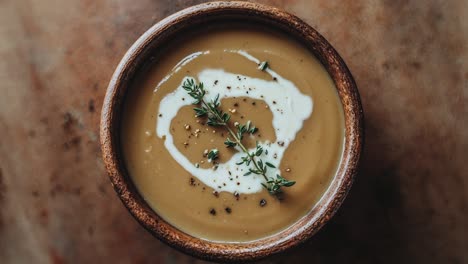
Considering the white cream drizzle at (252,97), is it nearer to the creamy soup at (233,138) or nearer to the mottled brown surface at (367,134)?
the creamy soup at (233,138)

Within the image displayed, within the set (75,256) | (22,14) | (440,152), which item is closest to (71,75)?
(22,14)

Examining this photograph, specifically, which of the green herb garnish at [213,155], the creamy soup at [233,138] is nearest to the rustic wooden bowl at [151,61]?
the creamy soup at [233,138]

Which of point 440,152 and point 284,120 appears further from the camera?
point 440,152

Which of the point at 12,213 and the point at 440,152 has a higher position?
the point at 12,213

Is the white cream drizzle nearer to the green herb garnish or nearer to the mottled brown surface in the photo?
the green herb garnish

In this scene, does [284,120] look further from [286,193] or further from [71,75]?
[71,75]

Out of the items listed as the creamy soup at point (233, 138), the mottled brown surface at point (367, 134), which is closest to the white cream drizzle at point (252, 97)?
the creamy soup at point (233, 138)

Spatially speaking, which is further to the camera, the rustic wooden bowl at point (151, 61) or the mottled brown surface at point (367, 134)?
the mottled brown surface at point (367, 134)
